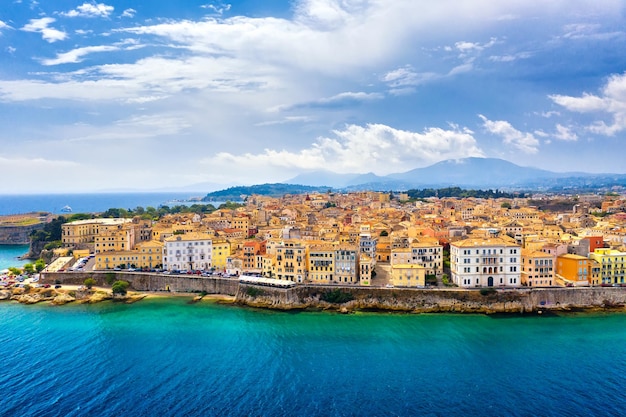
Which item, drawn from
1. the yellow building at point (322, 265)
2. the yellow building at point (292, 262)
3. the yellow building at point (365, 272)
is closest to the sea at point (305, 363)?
the yellow building at point (365, 272)

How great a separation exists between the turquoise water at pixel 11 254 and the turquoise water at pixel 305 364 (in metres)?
29.5

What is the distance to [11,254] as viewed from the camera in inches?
2854

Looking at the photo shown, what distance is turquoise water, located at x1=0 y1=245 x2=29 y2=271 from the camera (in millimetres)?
62297

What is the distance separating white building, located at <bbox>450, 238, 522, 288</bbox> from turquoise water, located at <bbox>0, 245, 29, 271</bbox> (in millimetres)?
59653

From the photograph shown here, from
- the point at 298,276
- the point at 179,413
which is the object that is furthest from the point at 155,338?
the point at 298,276

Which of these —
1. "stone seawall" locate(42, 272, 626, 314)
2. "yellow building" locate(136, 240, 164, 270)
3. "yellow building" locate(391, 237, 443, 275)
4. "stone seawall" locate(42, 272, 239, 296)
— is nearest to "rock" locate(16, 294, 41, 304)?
"stone seawall" locate(42, 272, 239, 296)

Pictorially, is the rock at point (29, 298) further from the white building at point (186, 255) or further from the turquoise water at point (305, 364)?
the white building at point (186, 255)

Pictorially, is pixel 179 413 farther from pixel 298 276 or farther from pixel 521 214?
pixel 521 214

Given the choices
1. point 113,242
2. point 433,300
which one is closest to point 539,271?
point 433,300

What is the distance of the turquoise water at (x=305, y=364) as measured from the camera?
74.3 feet

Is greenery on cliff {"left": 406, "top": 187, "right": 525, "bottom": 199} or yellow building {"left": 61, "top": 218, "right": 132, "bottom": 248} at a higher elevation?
greenery on cliff {"left": 406, "top": 187, "right": 525, "bottom": 199}

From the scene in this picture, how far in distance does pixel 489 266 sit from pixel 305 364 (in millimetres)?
21691

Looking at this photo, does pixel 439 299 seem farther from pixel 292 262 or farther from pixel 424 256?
pixel 292 262

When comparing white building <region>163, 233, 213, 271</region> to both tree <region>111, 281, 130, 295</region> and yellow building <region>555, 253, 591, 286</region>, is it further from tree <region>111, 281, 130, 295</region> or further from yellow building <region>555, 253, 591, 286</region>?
yellow building <region>555, 253, 591, 286</region>
